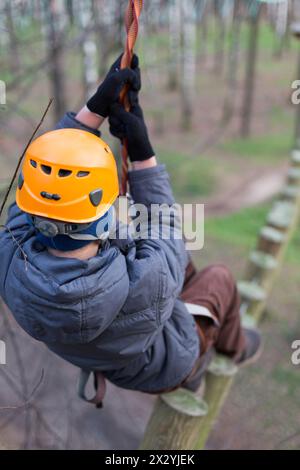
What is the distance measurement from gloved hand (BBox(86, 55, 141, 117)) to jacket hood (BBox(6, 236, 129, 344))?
1.70ft

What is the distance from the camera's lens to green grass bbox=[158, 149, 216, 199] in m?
9.20

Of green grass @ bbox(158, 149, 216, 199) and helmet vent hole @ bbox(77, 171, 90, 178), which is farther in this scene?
green grass @ bbox(158, 149, 216, 199)

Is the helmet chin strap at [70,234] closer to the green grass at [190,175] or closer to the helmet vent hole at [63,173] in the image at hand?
the helmet vent hole at [63,173]

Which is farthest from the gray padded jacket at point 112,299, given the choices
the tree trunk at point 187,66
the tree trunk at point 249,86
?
the tree trunk at point 249,86

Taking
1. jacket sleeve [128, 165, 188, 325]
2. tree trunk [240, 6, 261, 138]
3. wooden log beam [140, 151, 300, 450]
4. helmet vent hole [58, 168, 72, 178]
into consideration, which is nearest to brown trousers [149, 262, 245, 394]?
wooden log beam [140, 151, 300, 450]

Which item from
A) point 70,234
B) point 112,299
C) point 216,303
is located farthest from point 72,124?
point 216,303

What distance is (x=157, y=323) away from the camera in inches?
67.9

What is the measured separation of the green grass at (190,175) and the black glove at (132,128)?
721 centimetres

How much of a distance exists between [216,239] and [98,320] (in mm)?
4804

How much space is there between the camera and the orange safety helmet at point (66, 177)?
4.81ft

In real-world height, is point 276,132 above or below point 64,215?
below

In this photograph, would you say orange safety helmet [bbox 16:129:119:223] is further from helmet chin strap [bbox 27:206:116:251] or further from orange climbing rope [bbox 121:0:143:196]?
orange climbing rope [bbox 121:0:143:196]
